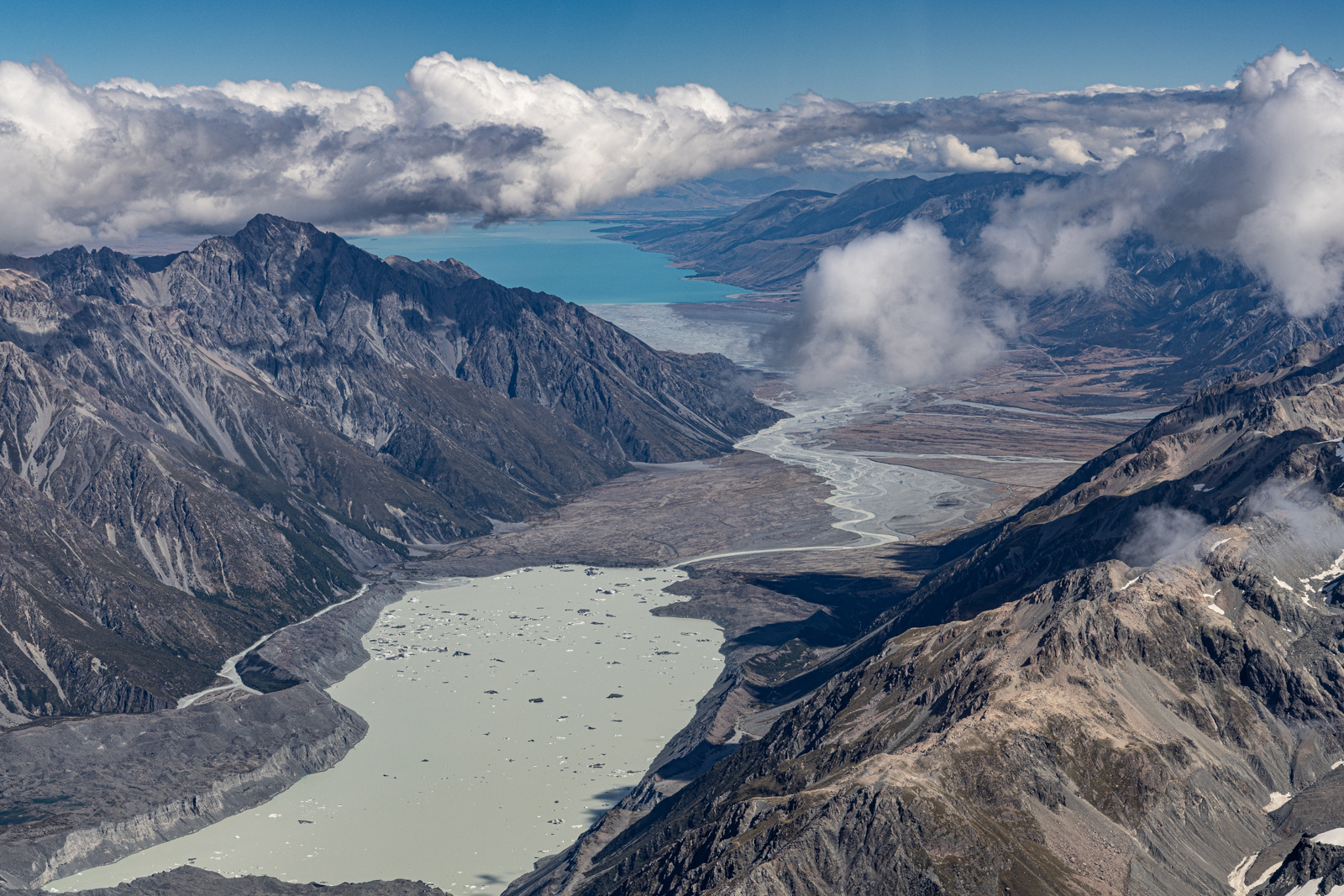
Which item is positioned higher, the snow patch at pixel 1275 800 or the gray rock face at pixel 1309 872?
the gray rock face at pixel 1309 872

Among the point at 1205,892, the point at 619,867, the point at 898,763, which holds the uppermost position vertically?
the point at 898,763

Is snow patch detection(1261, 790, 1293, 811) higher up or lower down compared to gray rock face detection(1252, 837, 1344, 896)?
lower down

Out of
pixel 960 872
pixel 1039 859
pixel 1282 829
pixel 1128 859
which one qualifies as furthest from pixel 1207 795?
pixel 960 872

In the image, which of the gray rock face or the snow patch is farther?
the snow patch

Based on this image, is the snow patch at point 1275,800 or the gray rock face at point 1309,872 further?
the snow patch at point 1275,800

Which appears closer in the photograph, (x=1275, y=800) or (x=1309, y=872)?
(x=1309, y=872)

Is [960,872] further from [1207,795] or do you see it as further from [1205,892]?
[1207,795]

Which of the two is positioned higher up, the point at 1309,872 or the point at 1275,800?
the point at 1309,872

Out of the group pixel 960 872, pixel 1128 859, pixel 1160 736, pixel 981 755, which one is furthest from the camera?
pixel 1160 736

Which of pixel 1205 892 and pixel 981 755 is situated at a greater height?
pixel 981 755

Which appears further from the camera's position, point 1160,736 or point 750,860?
point 1160,736

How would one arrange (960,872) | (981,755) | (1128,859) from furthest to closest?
1. (981,755)
2. (1128,859)
3. (960,872)
